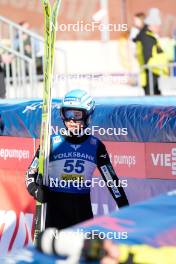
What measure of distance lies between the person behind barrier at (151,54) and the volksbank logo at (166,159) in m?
6.75

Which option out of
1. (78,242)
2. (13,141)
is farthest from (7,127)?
(78,242)

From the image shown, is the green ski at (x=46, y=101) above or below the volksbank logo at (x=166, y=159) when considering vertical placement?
above

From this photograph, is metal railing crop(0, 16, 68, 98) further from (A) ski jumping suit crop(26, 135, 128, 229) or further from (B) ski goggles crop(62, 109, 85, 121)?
(B) ski goggles crop(62, 109, 85, 121)

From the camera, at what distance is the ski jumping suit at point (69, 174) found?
605 cm

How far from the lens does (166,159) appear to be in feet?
22.7

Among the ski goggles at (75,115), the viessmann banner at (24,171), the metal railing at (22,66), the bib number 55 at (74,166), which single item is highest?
the metal railing at (22,66)

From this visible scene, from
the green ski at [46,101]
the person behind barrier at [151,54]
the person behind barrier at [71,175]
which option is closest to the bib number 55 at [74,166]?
the person behind barrier at [71,175]

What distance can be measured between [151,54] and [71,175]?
811cm

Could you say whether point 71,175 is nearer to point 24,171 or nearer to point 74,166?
point 74,166

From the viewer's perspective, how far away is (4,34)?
59.4 feet

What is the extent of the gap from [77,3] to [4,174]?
14193 mm

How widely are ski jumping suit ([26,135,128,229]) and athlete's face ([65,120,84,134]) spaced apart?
3.1 inches

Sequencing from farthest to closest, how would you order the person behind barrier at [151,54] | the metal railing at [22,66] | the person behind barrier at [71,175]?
the person behind barrier at [151,54] → the metal railing at [22,66] → the person behind barrier at [71,175]

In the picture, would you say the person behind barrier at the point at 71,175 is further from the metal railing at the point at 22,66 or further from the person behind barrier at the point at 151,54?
the person behind barrier at the point at 151,54
